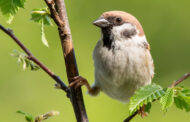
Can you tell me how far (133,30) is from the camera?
3.54m

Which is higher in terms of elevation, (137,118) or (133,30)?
(133,30)

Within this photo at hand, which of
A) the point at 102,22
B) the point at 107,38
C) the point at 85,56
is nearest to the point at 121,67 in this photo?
the point at 107,38

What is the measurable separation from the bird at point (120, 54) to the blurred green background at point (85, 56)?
1573 millimetres

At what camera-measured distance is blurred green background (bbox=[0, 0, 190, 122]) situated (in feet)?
16.7

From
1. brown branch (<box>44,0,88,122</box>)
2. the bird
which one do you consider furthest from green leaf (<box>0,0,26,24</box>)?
the bird

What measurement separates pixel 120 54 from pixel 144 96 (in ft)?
3.80

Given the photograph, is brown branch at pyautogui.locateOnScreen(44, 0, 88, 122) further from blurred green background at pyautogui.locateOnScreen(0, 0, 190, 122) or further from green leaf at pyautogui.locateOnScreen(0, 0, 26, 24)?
blurred green background at pyautogui.locateOnScreen(0, 0, 190, 122)

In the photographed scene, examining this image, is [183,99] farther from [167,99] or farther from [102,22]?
[102,22]

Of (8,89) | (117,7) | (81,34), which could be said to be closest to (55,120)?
(8,89)

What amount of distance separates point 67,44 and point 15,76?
3106 millimetres

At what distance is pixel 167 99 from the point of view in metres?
2.25

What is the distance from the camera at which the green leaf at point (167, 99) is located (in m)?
2.21

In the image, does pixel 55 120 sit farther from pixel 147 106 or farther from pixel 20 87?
pixel 147 106

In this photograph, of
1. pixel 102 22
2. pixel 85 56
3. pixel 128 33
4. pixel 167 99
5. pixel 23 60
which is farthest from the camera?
pixel 85 56
